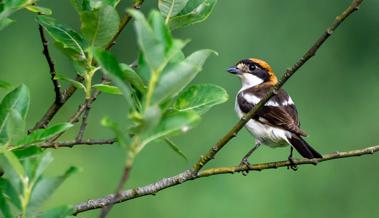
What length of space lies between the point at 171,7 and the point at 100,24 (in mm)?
293

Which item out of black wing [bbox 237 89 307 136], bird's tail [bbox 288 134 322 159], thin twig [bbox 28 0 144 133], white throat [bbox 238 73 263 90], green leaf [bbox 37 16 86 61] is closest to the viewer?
green leaf [bbox 37 16 86 61]

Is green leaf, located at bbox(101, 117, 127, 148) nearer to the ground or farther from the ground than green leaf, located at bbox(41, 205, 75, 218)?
farther from the ground

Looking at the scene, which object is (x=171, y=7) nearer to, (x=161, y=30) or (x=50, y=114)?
(x=50, y=114)

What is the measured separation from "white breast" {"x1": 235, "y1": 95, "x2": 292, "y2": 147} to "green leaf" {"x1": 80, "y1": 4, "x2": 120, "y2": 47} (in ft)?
10.2

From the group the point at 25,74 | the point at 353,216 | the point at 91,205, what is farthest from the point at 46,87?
the point at 91,205

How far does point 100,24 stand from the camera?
2918mm

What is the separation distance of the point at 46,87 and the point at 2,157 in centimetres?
1142

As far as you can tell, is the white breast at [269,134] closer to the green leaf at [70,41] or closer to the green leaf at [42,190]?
the green leaf at [70,41]

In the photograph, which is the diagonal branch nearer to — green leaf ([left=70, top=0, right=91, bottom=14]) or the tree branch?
the tree branch

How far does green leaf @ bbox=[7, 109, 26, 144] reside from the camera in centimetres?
257

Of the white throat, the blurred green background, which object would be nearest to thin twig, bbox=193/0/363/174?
the white throat

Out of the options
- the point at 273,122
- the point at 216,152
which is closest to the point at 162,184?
the point at 216,152

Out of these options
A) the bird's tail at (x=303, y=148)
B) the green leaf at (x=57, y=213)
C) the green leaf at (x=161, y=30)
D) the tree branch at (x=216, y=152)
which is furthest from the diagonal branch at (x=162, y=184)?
the bird's tail at (x=303, y=148)

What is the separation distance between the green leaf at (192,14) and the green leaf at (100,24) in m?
0.25
